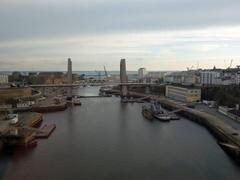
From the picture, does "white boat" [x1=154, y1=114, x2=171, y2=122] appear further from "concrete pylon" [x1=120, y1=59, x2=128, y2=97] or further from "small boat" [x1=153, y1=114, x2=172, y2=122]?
"concrete pylon" [x1=120, y1=59, x2=128, y2=97]

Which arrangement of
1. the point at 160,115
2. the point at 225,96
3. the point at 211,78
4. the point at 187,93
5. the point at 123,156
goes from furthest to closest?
the point at 211,78 < the point at 187,93 < the point at 225,96 < the point at 160,115 < the point at 123,156

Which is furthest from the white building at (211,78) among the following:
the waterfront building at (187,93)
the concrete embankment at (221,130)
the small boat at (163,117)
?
the small boat at (163,117)

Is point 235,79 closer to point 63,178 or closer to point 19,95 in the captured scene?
point 19,95

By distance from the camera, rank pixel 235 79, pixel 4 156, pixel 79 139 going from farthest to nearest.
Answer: pixel 235 79 < pixel 79 139 < pixel 4 156

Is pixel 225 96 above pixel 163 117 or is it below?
above

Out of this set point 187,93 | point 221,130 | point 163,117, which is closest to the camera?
point 221,130

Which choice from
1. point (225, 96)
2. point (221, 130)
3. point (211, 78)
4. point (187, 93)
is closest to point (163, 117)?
point (225, 96)

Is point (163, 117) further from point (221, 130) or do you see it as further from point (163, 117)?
point (221, 130)

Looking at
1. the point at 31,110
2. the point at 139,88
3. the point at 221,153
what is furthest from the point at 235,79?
the point at 221,153

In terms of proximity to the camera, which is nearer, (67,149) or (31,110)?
(67,149)
